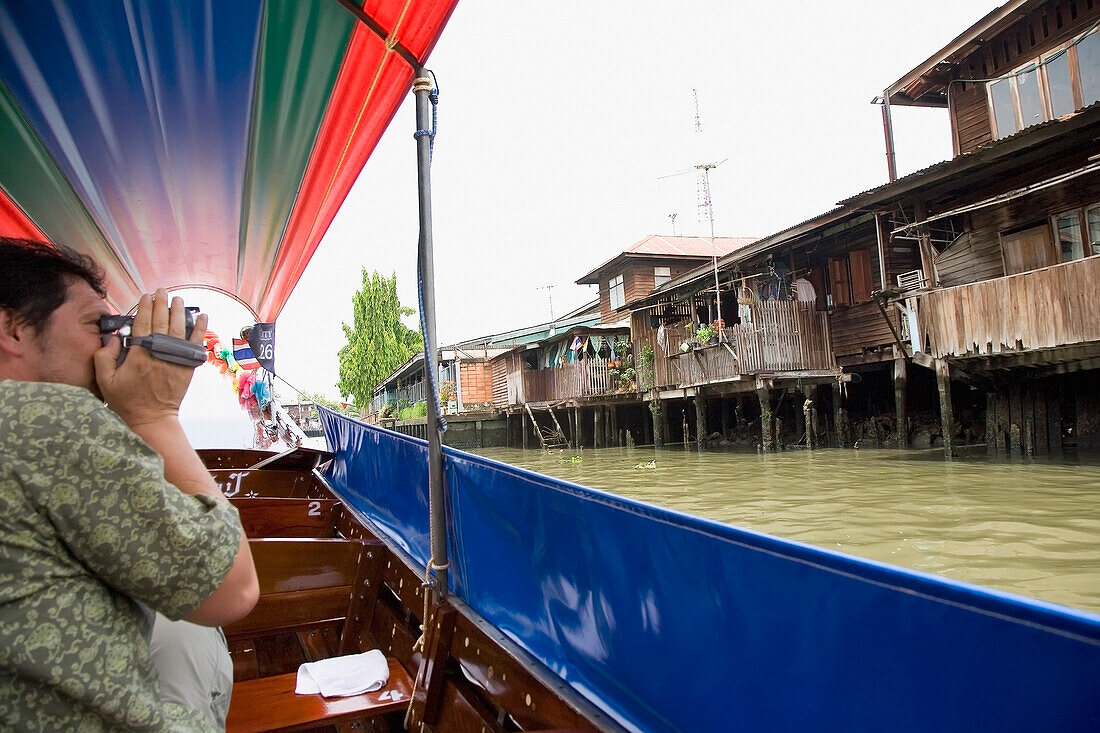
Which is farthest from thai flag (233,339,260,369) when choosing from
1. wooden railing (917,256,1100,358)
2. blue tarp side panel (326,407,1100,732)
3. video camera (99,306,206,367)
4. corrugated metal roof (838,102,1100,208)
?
corrugated metal roof (838,102,1100,208)

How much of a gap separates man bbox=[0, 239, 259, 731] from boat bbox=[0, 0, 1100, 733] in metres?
0.81

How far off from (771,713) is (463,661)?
126 cm

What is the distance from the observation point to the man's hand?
1020 mm

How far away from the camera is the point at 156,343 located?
104 centimetres

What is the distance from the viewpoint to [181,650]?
1185mm

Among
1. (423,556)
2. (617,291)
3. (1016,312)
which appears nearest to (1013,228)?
(1016,312)

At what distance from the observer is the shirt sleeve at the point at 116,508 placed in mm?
830

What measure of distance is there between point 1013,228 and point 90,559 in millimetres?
14025

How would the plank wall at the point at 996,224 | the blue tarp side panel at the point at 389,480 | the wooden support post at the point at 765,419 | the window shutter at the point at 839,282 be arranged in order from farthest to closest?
1. the window shutter at the point at 839,282
2. the wooden support post at the point at 765,419
3. the plank wall at the point at 996,224
4. the blue tarp side panel at the point at 389,480

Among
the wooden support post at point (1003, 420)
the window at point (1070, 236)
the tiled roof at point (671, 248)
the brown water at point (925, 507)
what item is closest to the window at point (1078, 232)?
the window at point (1070, 236)

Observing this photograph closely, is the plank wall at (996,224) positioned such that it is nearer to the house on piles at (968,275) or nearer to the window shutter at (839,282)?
the house on piles at (968,275)

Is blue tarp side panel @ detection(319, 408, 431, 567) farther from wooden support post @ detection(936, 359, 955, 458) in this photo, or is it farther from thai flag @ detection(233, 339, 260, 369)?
wooden support post @ detection(936, 359, 955, 458)

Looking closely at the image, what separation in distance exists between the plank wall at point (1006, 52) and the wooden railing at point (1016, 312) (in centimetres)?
390

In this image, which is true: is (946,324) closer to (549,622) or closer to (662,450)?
(662,450)
